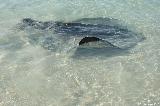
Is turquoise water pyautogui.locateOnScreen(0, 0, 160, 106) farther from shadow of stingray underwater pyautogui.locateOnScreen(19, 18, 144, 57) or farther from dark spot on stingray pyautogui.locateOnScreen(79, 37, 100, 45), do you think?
dark spot on stingray pyautogui.locateOnScreen(79, 37, 100, 45)

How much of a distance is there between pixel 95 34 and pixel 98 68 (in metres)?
2.41

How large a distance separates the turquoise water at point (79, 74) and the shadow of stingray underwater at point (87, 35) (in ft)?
1.07

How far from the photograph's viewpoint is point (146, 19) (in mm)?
12812

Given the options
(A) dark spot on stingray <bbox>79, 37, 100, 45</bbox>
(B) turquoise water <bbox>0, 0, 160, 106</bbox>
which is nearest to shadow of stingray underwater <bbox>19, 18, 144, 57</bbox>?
(A) dark spot on stingray <bbox>79, 37, 100, 45</bbox>

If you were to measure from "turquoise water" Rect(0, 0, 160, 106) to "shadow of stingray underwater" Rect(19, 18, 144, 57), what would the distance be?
1.07 ft

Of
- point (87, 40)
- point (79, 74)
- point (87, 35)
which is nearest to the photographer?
point (79, 74)

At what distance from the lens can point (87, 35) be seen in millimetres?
11539

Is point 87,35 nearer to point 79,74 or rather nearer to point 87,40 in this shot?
point 87,40

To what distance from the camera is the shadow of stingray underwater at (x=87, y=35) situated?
10.5m

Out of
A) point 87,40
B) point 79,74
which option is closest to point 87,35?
point 87,40

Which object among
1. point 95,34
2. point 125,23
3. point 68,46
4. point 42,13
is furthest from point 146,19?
point 42,13

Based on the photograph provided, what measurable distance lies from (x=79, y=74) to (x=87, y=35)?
2.66m

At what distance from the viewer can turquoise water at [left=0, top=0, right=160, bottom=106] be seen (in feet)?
26.5

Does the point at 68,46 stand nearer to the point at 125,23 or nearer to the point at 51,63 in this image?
the point at 51,63
